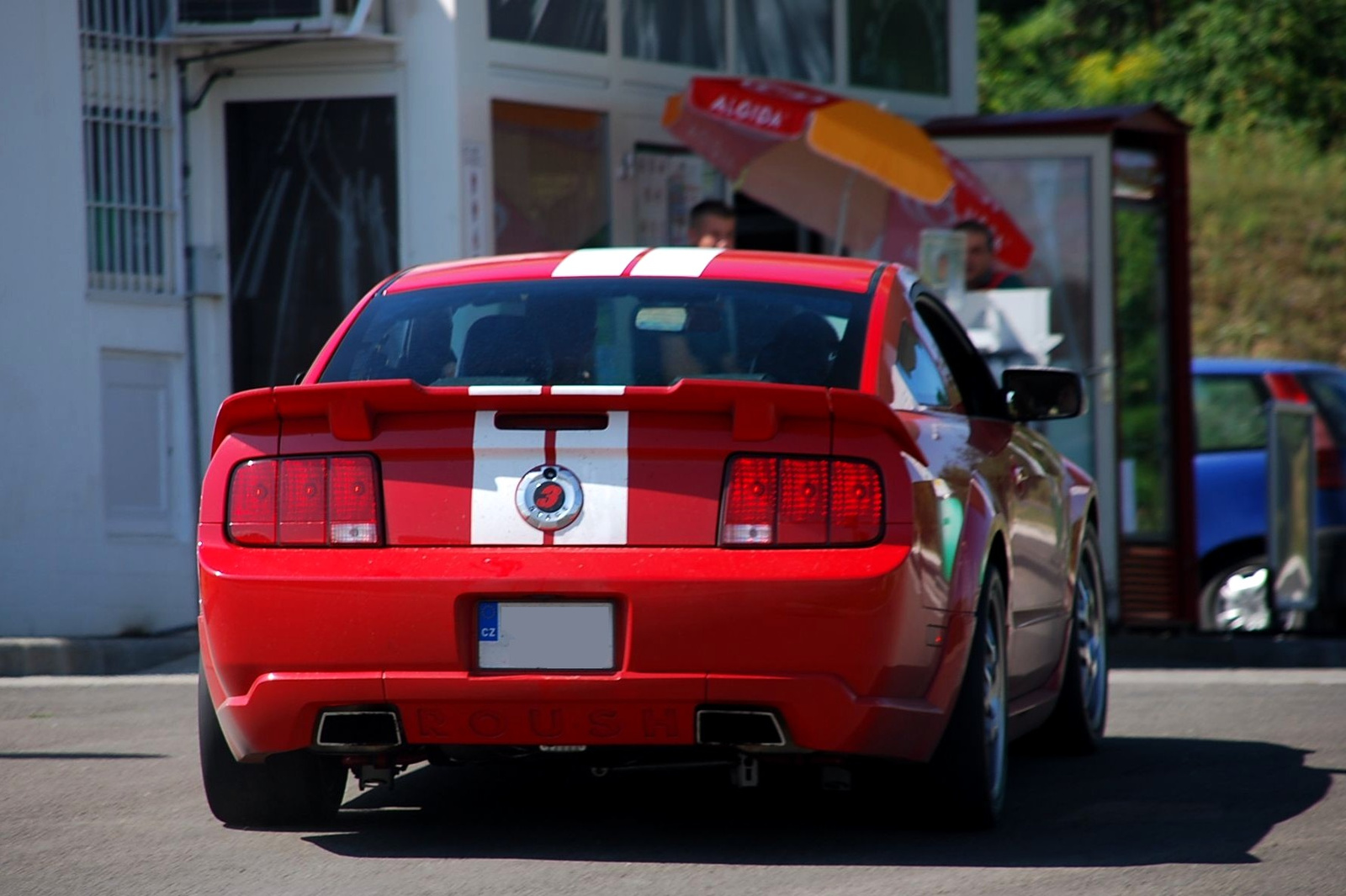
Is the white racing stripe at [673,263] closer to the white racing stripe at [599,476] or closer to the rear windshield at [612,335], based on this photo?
the rear windshield at [612,335]

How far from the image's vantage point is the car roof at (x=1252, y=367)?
14.3 meters

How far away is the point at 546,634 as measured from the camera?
538 centimetres

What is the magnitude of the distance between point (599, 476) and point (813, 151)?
805 centimetres

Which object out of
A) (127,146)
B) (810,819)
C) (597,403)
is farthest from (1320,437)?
(597,403)

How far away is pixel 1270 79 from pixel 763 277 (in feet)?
87.6

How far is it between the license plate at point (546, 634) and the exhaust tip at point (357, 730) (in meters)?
0.29

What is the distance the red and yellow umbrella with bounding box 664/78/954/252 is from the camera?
1220cm

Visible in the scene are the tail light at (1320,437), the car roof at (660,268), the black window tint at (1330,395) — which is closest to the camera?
the car roof at (660,268)

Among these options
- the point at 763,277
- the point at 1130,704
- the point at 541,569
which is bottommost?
the point at 1130,704

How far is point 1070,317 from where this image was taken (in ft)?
43.5

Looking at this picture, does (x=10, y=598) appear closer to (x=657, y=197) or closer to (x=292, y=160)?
(x=292, y=160)

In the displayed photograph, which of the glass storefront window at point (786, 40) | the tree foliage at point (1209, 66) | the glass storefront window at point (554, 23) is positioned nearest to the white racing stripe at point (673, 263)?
the glass storefront window at point (554, 23)

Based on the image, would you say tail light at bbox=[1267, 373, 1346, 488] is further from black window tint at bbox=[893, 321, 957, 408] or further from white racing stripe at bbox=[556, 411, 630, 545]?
white racing stripe at bbox=[556, 411, 630, 545]

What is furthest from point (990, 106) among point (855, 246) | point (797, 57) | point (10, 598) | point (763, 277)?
point (763, 277)
